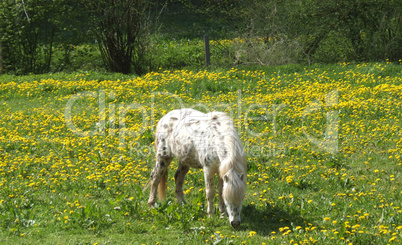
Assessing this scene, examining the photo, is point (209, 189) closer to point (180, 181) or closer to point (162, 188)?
point (180, 181)

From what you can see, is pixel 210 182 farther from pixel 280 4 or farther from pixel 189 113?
pixel 280 4

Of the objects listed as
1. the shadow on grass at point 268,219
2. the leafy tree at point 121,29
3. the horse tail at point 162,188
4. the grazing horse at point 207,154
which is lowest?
the shadow on grass at point 268,219

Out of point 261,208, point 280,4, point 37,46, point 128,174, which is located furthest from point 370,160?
point 37,46

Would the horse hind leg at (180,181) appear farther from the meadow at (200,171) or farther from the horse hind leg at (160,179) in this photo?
the meadow at (200,171)

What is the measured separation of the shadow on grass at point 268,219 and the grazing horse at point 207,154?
38 cm

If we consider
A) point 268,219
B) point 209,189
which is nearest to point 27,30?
point 209,189

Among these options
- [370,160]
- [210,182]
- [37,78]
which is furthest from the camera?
[37,78]

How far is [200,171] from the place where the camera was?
881 cm

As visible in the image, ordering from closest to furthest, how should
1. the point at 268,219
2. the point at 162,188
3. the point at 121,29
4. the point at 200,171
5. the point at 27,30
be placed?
the point at 268,219 < the point at 162,188 < the point at 200,171 < the point at 121,29 < the point at 27,30

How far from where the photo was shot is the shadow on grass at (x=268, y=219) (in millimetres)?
6535

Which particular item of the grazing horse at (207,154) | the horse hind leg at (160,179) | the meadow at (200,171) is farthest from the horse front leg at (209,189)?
the horse hind leg at (160,179)

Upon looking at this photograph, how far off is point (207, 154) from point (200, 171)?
1.98 metres

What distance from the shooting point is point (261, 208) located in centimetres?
717

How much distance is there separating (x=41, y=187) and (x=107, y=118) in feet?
14.2
